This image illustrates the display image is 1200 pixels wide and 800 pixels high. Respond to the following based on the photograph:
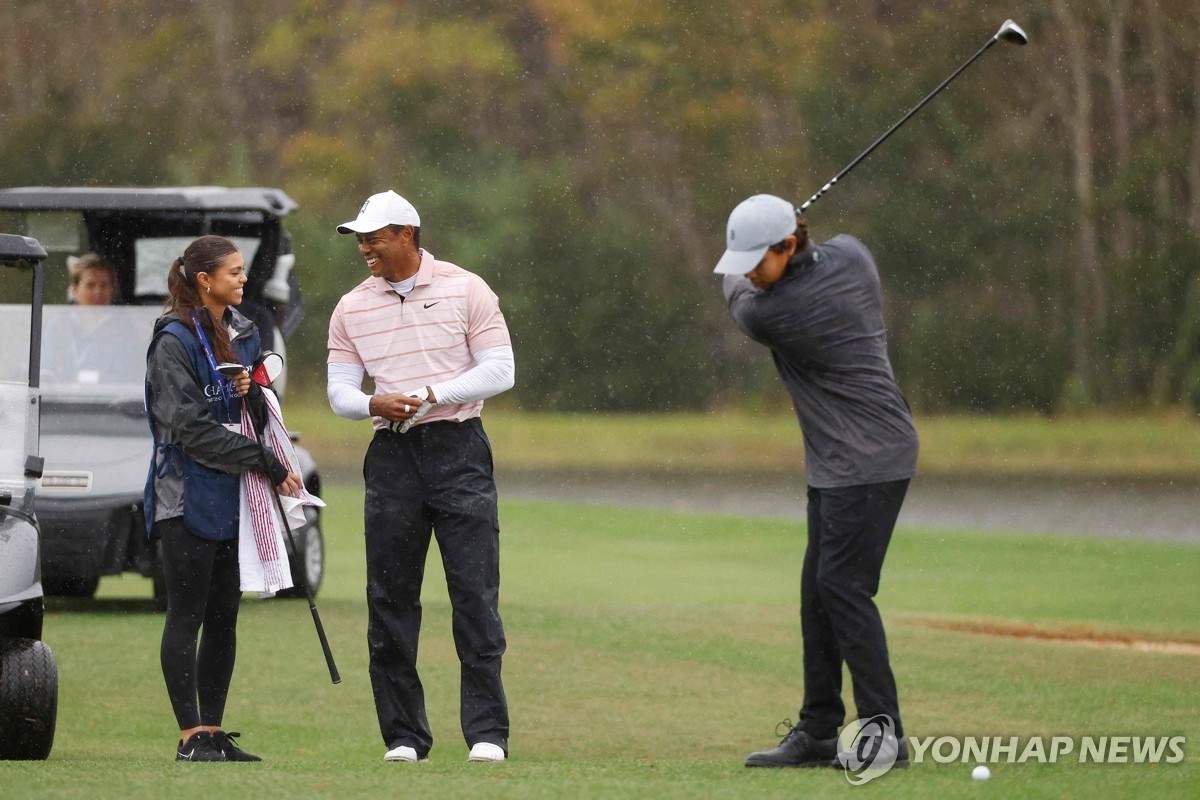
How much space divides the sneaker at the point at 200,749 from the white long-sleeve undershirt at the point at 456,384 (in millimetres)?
1155

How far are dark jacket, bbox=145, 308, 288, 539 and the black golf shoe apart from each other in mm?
1856

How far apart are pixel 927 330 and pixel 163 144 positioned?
16.5 m

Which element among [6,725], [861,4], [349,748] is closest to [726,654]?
[349,748]

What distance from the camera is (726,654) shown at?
9922mm

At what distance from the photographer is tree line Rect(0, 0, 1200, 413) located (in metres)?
32.0

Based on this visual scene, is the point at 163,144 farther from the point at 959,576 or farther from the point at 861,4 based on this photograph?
the point at 959,576

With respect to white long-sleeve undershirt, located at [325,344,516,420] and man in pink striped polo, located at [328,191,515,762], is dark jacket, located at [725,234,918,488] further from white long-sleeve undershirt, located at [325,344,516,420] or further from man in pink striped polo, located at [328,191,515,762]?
man in pink striped polo, located at [328,191,515,762]

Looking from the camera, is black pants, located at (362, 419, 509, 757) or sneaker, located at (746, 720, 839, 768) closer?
sneaker, located at (746, 720, 839, 768)

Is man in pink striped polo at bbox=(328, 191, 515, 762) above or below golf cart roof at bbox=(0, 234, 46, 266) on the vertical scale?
below

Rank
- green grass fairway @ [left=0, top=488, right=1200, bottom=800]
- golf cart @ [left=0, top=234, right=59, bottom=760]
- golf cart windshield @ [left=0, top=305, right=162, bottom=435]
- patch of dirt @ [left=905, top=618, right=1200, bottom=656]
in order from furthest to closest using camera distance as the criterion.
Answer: golf cart windshield @ [left=0, top=305, right=162, bottom=435]
patch of dirt @ [left=905, top=618, right=1200, bottom=656]
golf cart @ [left=0, top=234, right=59, bottom=760]
green grass fairway @ [left=0, top=488, right=1200, bottom=800]

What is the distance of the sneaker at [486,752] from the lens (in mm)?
6301

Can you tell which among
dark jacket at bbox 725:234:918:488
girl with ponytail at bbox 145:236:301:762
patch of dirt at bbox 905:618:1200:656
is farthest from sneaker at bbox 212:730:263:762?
patch of dirt at bbox 905:618:1200:656

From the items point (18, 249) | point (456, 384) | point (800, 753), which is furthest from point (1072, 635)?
point (18, 249)

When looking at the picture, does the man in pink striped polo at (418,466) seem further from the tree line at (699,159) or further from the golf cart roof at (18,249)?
the tree line at (699,159)
